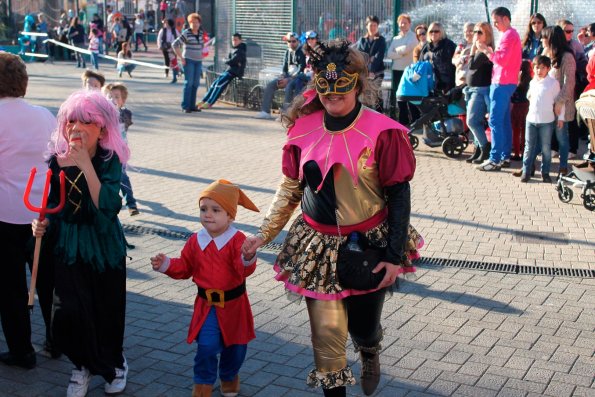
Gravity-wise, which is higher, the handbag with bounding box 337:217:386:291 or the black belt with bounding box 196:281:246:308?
the handbag with bounding box 337:217:386:291

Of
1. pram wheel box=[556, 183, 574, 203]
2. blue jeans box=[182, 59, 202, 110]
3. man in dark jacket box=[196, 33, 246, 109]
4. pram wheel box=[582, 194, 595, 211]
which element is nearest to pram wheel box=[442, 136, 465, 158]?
pram wheel box=[556, 183, 574, 203]

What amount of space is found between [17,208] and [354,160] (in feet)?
7.28

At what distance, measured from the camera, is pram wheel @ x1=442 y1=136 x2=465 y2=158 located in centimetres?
1227

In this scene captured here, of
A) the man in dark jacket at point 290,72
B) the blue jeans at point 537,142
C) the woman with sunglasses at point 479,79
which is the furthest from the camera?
the man in dark jacket at point 290,72

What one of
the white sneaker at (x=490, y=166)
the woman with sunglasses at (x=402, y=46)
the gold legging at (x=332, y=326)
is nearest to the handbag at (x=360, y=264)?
the gold legging at (x=332, y=326)

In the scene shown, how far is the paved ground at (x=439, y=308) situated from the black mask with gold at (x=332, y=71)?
5.80 feet

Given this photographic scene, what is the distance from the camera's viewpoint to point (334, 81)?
404cm

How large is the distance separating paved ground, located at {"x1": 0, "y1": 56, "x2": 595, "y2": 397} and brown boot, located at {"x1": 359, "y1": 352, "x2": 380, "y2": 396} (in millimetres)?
245

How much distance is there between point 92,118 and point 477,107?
7.83 meters

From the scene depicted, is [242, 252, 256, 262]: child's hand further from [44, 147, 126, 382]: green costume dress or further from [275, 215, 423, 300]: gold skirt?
[44, 147, 126, 382]: green costume dress

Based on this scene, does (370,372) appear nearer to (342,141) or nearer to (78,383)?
(342,141)

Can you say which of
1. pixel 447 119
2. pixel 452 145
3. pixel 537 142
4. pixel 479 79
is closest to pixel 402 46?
pixel 447 119

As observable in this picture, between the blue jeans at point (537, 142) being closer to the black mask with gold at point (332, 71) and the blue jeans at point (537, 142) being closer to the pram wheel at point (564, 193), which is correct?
the pram wheel at point (564, 193)

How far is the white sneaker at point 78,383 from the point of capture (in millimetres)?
4605
